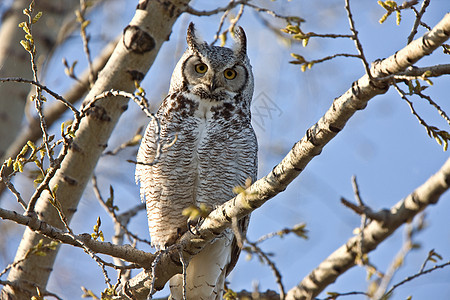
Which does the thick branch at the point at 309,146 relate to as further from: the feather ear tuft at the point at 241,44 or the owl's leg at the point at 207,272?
the feather ear tuft at the point at 241,44

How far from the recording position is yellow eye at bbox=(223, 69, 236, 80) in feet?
10.7

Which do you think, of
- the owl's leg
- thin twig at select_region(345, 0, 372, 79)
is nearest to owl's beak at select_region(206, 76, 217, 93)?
the owl's leg

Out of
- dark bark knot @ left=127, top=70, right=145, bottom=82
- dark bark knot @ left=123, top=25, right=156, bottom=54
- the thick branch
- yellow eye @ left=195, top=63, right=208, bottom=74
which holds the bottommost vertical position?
the thick branch

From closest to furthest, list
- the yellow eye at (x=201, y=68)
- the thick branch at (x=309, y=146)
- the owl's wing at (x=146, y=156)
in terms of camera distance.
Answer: the thick branch at (x=309, y=146) < the owl's wing at (x=146, y=156) < the yellow eye at (x=201, y=68)

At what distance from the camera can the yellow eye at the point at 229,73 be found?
326 centimetres

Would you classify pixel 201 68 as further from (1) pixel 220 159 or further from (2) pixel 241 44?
(1) pixel 220 159

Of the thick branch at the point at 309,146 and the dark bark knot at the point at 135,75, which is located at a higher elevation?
the dark bark knot at the point at 135,75

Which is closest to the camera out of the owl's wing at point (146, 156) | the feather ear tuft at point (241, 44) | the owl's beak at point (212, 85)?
the owl's wing at point (146, 156)

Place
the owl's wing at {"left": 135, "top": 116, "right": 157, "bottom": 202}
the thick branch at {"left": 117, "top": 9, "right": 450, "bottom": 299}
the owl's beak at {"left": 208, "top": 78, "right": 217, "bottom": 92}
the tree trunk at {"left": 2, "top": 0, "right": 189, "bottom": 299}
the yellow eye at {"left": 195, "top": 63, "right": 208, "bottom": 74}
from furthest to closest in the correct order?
1. the yellow eye at {"left": 195, "top": 63, "right": 208, "bottom": 74}
2. the owl's beak at {"left": 208, "top": 78, "right": 217, "bottom": 92}
3. the owl's wing at {"left": 135, "top": 116, "right": 157, "bottom": 202}
4. the tree trunk at {"left": 2, "top": 0, "right": 189, "bottom": 299}
5. the thick branch at {"left": 117, "top": 9, "right": 450, "bottom": 299}

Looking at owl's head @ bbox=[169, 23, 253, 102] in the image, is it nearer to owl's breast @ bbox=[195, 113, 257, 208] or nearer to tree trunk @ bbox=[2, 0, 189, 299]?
owl's breast @ bbox=[195, 113, 257, 208]

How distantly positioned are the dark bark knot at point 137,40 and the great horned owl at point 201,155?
39cm

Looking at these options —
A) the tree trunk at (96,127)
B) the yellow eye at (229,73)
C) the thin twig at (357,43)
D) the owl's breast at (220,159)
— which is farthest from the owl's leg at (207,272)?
the thin twig at (357,43)

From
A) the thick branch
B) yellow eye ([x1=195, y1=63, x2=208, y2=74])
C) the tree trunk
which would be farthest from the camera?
yellow eye ([x1=195, y1=63, x2=208, y2=74])

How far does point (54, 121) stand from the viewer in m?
3.72
